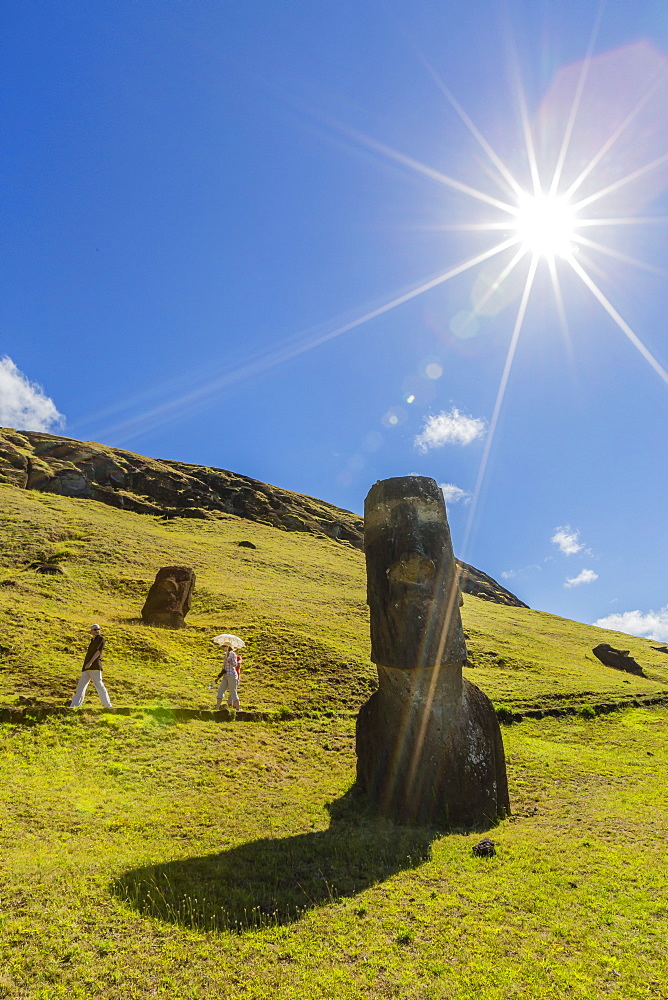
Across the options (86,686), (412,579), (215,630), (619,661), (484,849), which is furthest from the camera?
(619,661)

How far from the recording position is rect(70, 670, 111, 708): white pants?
12.4 metres

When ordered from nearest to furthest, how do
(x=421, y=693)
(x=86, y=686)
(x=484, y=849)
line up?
(x=484, y=849)
(x=421, y=693)
(x=86, y=686)

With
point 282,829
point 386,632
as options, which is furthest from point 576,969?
point 386,632

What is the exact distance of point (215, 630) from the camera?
24391 mm

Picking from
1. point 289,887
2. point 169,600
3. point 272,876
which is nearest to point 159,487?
point 169,600

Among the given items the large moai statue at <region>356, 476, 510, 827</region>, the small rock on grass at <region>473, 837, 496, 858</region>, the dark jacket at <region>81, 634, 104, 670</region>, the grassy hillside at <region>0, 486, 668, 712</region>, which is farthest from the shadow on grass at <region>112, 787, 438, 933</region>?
the grassy hillside at <region>0, 486, 668, 712</region>

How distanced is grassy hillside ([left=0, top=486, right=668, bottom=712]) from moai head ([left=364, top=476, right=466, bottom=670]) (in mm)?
7678

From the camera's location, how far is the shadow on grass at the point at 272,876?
18.0 feet

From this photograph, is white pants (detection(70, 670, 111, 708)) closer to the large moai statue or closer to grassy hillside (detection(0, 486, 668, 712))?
grassy hillside (detection(0, 486, 668, 712))

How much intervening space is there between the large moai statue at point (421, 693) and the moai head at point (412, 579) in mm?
19

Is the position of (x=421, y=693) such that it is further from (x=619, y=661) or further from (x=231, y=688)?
(x=619, y=661)

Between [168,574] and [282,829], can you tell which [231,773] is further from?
[168,574]

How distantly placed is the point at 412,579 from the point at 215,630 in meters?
16.7

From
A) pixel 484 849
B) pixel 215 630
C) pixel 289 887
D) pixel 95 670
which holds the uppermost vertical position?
pixel 215 630
